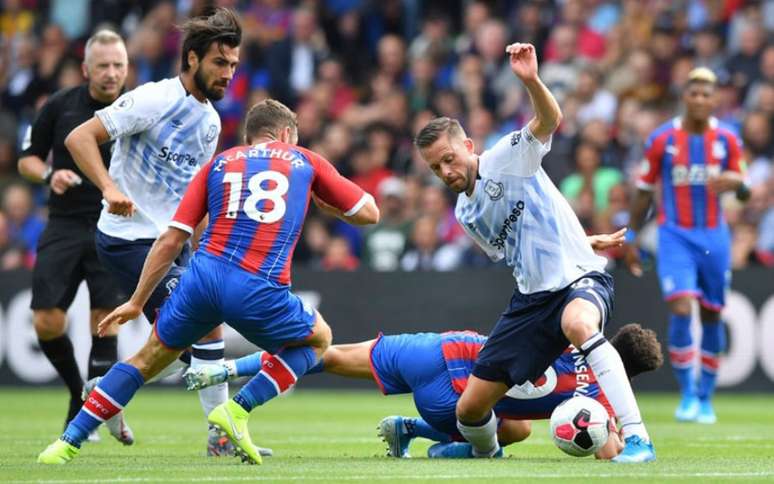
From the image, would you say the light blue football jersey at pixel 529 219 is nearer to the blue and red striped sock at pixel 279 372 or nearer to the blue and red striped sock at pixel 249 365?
the blue and red striped sock at pixel 279 372

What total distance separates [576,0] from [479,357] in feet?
36.9

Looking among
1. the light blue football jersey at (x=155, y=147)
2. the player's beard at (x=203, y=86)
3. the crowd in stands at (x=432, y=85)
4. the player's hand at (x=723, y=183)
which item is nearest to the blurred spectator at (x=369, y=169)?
the crowd in stands at (x=432, y=85)

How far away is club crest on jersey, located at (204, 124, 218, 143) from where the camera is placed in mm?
9492

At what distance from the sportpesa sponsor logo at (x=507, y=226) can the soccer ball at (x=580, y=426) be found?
104 cm

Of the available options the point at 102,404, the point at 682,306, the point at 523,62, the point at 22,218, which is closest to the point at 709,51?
the point at 682,306

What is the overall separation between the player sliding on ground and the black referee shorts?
225 cm

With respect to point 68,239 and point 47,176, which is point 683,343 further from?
point 47,176

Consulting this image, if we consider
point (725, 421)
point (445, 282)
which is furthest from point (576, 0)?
point (725, 421)

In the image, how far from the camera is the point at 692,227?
1362 cm

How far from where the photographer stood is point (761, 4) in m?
19.0

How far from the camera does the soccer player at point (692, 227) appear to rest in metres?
13.5

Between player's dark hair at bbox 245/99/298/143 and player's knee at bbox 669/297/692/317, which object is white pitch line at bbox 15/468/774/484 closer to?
player's dark hair at bbox 245/99/298/143

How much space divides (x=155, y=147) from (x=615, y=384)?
3.23 metres

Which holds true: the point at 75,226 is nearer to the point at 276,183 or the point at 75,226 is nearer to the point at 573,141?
the point at 276,183
